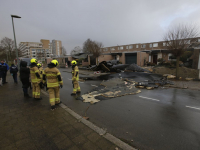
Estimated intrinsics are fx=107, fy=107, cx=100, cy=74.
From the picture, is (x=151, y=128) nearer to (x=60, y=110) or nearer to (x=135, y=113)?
(x=135, y=113)

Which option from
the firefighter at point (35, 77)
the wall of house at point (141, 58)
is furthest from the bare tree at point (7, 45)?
the wall of house at point (141, 58)

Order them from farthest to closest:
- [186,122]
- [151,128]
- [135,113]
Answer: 1. [135,113]
2. [186,122]
3. [151,128]

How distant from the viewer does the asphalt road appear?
236cm

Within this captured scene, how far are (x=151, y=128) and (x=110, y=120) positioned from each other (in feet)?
3.68

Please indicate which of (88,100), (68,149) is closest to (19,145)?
(68,149)

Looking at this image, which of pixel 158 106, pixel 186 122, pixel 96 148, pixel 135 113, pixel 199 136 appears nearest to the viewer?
pixel 96 148

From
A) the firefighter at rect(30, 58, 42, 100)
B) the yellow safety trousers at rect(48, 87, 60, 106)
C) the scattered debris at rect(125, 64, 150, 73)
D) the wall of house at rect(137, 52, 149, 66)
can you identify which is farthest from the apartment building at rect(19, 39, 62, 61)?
the yellow safety trousers at rect(48, 87, 60, 106)

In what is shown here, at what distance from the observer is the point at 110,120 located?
127 inches

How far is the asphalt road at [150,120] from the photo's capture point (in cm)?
236

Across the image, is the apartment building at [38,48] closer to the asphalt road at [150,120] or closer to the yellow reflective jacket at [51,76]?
the yellow reflective jacket at [51,76]

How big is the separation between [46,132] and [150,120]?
2897 millimetres

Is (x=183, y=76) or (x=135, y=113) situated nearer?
(x=135, y=113)

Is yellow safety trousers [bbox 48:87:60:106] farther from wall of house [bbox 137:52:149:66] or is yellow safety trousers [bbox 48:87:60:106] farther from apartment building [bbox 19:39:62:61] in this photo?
apartment building [bbox 19:39:62:61]

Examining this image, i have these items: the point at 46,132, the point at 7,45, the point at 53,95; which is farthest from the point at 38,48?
the point at 46,132
